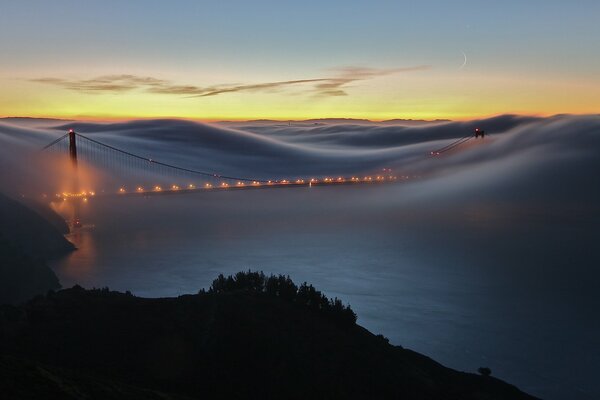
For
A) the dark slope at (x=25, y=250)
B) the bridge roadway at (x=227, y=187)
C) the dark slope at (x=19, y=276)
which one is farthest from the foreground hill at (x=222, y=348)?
the bridge roadway at (x=227, y=187)

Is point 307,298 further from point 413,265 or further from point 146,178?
point 146,178

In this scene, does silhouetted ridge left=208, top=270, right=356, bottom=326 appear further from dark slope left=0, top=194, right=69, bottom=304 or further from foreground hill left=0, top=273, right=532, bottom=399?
dark slope left=0, top=194, right=69, bottom=304

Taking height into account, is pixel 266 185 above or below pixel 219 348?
below

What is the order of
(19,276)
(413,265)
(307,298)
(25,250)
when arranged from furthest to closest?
(413,265) → (25,250) → (19,276) → (307,298)

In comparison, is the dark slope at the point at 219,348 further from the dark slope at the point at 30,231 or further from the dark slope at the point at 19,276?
the dark slope at the point at 30,231

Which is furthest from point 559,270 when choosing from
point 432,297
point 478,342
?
point 478,342

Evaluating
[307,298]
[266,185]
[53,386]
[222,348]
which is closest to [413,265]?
[307,298]

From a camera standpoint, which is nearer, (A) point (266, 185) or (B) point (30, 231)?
(B) point (30, 231)
